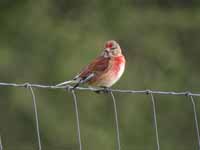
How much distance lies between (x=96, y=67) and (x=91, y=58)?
910cm

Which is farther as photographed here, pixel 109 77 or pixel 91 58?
pixel 91 58

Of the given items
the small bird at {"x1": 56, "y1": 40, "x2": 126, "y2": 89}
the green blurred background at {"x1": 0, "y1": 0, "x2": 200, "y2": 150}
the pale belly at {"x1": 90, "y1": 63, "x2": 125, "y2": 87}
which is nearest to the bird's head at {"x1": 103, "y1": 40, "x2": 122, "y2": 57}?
the small bird at {"x1": 56, "y1": 40, "x2": 126, "y2": 89}

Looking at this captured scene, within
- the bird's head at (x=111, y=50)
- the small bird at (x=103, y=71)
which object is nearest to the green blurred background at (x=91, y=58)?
the bird's head at (x=111, y=50)

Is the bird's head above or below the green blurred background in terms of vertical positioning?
below

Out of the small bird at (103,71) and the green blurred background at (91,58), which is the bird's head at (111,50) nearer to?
the small bird at (103,71)

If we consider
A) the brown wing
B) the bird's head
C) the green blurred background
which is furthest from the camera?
the green blurred background

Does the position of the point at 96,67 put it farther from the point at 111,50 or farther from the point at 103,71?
the point at 111,50

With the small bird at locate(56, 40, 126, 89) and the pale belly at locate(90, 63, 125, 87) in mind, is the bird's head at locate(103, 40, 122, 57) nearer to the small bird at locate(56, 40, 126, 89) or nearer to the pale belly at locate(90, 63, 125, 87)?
the small bird at locate(56, 40, 126, 89)

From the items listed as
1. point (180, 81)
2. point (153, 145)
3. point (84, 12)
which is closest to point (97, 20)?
point (84, 12)

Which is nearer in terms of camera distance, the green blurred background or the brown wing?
the brown wing

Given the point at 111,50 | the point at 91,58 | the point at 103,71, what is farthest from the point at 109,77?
the point at 91,58

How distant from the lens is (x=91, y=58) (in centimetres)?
1723

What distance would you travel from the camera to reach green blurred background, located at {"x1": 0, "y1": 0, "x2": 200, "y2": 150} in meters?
17.2

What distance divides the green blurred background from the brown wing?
7716 millimetres
